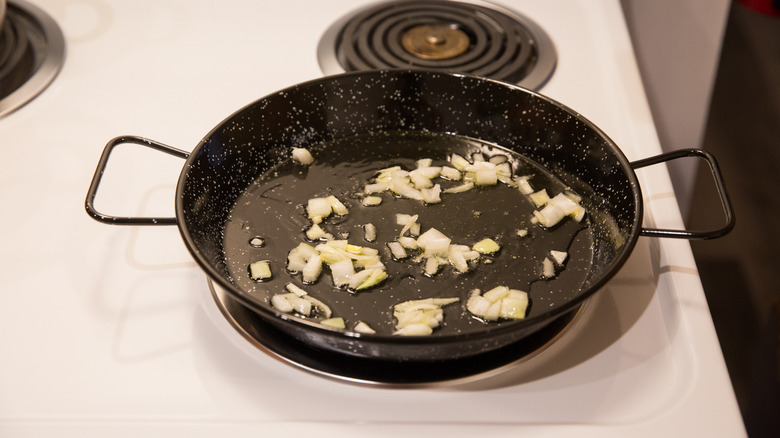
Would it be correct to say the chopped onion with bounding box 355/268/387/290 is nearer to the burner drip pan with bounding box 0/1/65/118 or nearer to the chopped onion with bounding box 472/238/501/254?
the chopped onion with bounding box 472/238/501/254

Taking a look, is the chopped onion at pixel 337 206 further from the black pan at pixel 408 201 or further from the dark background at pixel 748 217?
the dark background at pixel 748 217

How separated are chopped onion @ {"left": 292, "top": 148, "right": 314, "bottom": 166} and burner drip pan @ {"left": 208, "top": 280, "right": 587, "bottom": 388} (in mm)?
295

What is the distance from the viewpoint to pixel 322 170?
1001 mm

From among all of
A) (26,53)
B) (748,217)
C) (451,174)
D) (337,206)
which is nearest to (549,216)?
(451,174)

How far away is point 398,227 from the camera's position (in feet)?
2.97

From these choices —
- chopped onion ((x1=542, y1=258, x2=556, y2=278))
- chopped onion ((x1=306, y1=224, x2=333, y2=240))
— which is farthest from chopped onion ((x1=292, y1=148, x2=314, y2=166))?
chopped onion ((x1=542, y1=258, x2=556, y2=278))

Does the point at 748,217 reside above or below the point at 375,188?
below

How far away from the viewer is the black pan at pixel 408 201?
2.42 ft

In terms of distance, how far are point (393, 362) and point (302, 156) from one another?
37 cm

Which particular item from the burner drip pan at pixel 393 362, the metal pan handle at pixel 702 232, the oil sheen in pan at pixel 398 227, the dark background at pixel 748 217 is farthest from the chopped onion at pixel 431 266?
the dark background at pixel 748 217

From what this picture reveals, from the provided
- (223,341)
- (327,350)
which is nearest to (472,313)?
(327,350)

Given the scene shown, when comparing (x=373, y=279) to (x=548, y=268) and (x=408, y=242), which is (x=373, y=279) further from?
(x=548, y=268)

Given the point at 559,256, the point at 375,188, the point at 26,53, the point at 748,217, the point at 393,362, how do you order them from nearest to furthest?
the point at 393,362 → the point at 559,256 → the point at 375,188 → the point at 26,53 → the point at 748,217

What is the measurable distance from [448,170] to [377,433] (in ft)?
1.36
